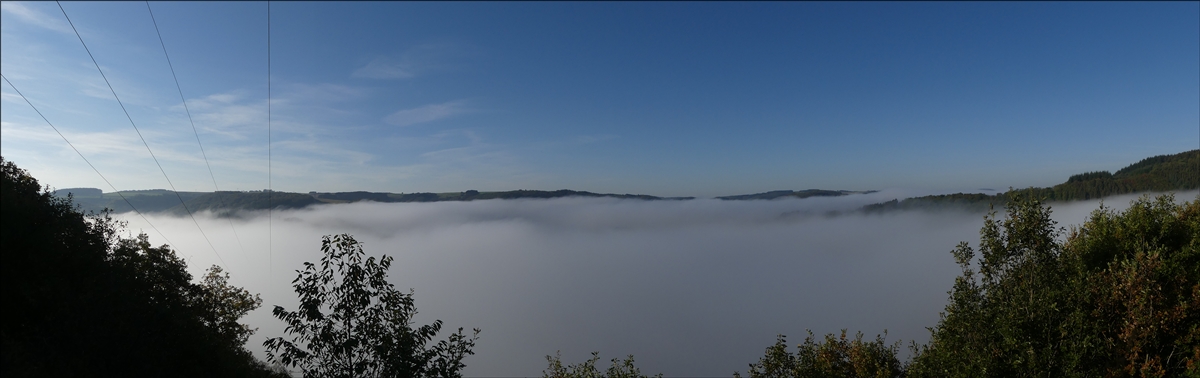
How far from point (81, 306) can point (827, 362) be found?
29.6m

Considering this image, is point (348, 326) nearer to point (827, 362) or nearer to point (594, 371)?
point (594, 371)

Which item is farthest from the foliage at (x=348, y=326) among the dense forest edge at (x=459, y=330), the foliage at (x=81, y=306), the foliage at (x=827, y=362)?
the foliage at (x=827, y=362)

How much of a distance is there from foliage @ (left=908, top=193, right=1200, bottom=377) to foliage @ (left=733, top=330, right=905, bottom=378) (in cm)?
341

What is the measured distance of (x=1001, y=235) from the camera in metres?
19.6

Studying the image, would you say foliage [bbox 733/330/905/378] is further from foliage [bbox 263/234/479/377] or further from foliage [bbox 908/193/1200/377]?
foliage [bbox 263/234/479/377]

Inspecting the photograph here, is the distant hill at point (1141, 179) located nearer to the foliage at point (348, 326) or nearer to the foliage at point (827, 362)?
the foliage at point (827, 362)

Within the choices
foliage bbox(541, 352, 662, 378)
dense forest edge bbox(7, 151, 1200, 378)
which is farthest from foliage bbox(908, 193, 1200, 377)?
foliage bbox(541, 352, 662, 378)

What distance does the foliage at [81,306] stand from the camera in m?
14.1

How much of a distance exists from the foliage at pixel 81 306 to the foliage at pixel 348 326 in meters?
5.49

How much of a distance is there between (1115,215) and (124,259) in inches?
1708

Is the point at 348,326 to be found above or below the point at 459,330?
above

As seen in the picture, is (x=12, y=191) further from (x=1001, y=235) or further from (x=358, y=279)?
(x=1001, y=235)

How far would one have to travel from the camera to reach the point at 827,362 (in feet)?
82.3

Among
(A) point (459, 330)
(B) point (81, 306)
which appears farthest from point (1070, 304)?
(B) point (81, 306)
